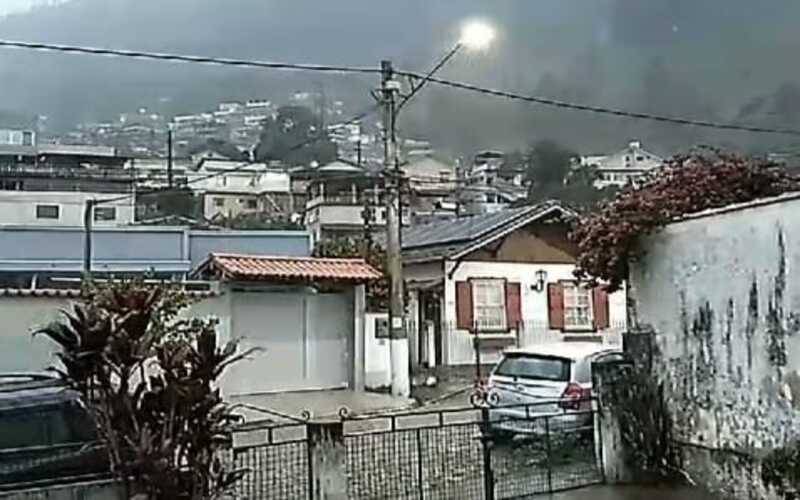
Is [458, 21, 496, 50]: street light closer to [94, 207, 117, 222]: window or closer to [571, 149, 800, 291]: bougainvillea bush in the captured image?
[571, 149, 800, 291]: bougainvillea bush

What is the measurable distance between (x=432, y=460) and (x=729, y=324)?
350 centimetres

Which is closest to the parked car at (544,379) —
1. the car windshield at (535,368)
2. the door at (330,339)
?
the car windshield at (535,368)

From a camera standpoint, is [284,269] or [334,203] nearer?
[284,269]

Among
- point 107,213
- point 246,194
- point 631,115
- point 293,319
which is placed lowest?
point 293,319

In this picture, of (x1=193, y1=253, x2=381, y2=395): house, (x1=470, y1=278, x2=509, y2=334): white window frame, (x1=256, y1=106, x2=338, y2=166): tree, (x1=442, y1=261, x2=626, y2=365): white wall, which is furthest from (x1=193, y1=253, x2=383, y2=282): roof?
(x1=256, y1=106, x2=338, y2=166): tree

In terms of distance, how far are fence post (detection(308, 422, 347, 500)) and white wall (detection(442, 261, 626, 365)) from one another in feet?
60.2

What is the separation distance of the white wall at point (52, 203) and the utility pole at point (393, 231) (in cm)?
2529

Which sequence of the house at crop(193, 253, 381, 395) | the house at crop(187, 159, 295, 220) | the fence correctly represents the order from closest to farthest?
1. the fence
2. the house at crop(193, 253, 381, 395)
3. the house at crop(187, 159, 295, 220)

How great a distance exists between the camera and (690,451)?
1180cm

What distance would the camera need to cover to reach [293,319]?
2233cm

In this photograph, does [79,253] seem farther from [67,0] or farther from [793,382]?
[67,0]

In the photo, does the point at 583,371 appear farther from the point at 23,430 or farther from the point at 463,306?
the point at 463,306

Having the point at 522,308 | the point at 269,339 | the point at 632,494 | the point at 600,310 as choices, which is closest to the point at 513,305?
the point at 522,308

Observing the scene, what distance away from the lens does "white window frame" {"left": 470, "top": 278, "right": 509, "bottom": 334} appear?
2875 centimetres
